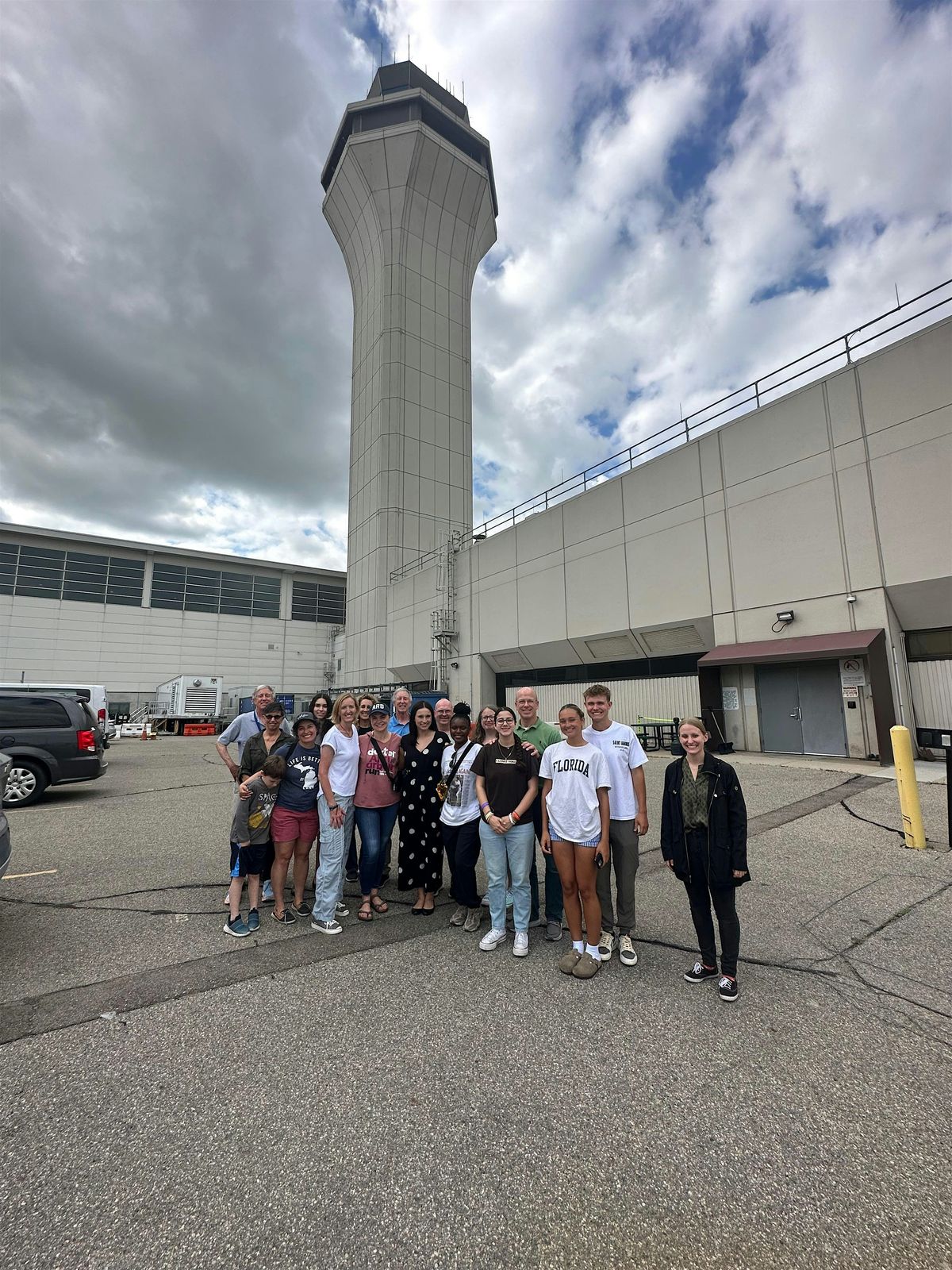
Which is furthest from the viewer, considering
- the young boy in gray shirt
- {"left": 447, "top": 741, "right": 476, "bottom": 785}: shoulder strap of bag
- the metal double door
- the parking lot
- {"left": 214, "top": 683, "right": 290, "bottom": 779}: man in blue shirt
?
the metal double door

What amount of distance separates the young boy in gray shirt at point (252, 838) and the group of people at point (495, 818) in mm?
12

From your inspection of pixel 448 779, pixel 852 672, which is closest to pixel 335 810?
pixel 448 779

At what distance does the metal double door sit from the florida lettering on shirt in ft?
42.8

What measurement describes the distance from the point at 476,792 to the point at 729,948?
2006 millimetres

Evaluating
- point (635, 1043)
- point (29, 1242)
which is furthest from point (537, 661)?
point (29, 1242)

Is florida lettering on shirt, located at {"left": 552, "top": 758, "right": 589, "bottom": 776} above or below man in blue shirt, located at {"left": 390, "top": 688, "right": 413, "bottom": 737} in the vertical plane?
below

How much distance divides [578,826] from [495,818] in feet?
2.07

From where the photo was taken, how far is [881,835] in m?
6.84

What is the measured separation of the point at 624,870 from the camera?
409 centimetres

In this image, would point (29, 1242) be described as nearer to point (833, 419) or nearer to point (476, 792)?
point (476, 792)

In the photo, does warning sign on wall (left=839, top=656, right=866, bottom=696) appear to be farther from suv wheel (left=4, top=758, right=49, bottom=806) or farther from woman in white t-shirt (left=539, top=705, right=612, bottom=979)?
suv wheel (left=4, top=758, right=49, bottom=806)

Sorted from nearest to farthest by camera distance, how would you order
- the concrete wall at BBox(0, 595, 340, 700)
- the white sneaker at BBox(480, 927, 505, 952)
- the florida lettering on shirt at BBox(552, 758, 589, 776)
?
the florida lettering on shirt at BBox(552, 758, 589, 776) → the white sneaker at BBox(480, 927, 505, 952) → the concrete wall at BBox(0, 595, 340, 700)

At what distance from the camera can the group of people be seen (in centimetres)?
365

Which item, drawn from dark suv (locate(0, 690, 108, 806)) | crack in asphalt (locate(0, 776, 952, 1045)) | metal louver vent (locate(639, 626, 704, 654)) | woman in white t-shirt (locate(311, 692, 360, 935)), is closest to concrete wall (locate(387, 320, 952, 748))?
metal louver vent (locate(639, 626, 704, 654))
